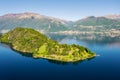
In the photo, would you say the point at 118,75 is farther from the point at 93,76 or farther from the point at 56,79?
the point at 56,79

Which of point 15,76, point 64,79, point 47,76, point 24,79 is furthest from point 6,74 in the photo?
point 64,79

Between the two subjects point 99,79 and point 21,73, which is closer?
point 99,79

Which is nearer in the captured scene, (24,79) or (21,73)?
(24,79)

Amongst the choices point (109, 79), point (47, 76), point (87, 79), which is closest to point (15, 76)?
point (47, 76)

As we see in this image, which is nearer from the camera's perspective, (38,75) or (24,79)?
(24,79)

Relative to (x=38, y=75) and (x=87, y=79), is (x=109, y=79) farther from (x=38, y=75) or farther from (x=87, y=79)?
(x=38, y=75)

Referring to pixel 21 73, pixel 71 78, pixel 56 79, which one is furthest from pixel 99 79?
pixel 21 73

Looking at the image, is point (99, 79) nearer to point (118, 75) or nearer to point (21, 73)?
point (118, 75)
